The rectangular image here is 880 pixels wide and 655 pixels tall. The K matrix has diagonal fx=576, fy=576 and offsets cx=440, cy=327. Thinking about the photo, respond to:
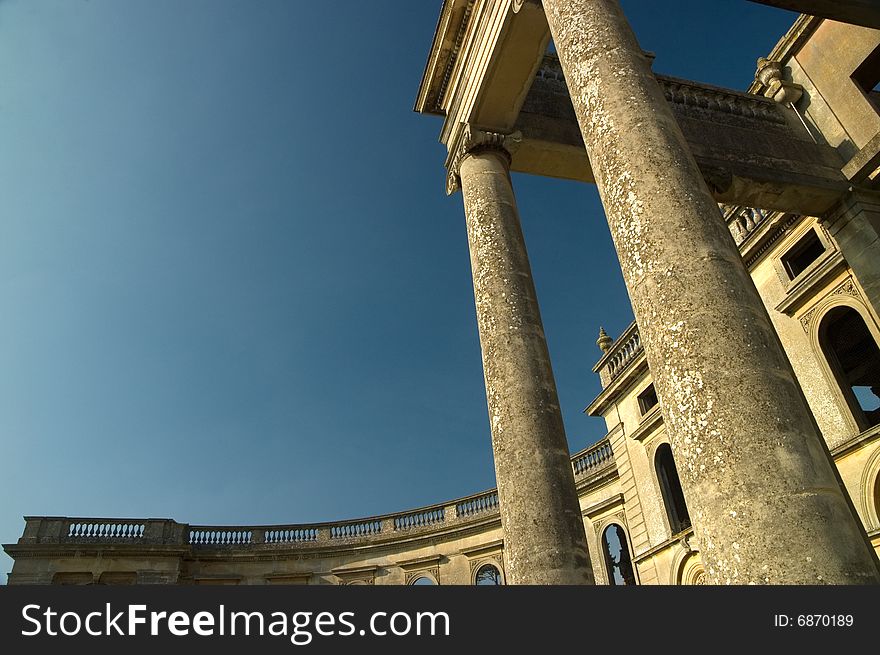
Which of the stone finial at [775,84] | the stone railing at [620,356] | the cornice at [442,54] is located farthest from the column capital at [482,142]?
the stone railing at [620,356]

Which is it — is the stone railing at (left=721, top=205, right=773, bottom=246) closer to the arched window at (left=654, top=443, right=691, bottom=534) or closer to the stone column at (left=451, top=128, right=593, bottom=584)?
the arched window at (left=654, top=443, right=691, bottom=534)

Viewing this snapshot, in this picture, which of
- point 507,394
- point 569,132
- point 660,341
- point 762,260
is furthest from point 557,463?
point 762,260

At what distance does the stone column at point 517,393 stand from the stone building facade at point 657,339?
30 mm

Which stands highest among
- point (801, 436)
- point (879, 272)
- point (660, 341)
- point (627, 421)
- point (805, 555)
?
point (627, 421)

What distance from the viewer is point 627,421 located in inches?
814

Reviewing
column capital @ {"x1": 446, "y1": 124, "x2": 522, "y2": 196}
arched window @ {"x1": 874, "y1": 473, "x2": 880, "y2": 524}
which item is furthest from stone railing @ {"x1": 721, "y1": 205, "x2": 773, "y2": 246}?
column capital @ {"x1": 446, "y1": 124, "x2": 522, "y2": 196}

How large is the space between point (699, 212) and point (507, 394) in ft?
12.3

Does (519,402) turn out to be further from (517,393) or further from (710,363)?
(710,363)

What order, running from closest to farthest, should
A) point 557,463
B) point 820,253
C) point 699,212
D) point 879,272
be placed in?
1. point 699,212
2. point 557,463
3. point 879,272
4. point 820,253

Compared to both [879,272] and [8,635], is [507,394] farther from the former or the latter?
[879,272]

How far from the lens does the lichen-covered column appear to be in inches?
130

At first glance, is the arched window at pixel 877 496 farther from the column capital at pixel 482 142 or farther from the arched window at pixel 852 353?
the column capital at pixel 482 142

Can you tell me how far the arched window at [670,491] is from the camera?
17766mm

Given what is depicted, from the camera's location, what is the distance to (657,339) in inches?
173
